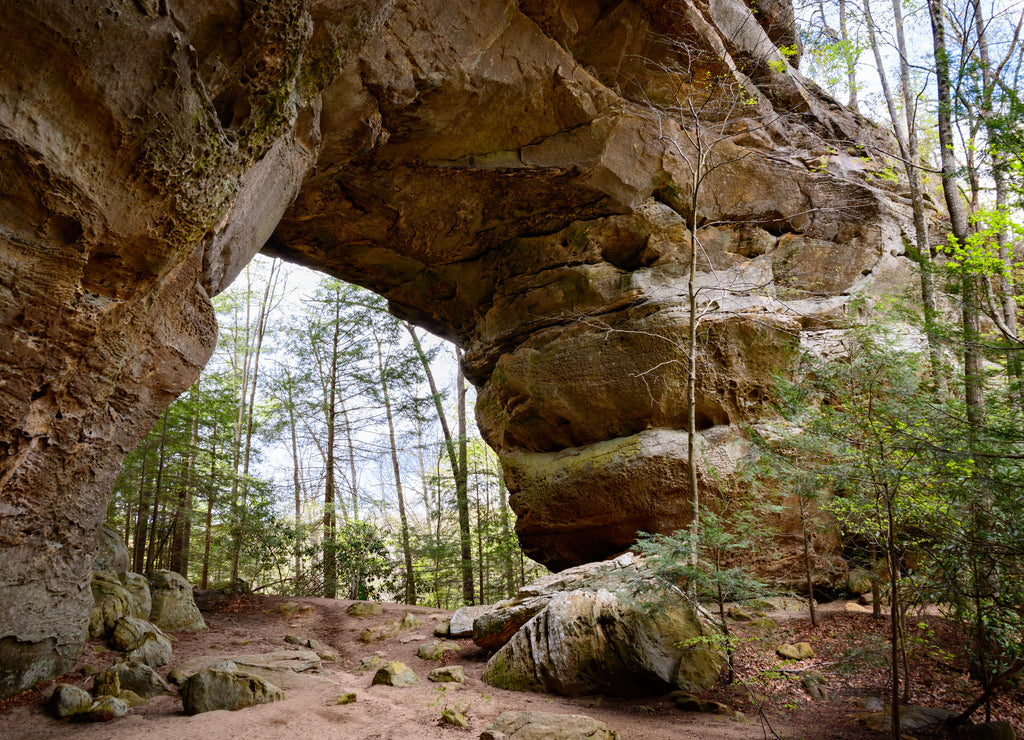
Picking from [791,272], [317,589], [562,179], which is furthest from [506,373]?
[317,589]

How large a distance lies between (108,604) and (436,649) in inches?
171

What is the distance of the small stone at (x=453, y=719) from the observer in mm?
4910

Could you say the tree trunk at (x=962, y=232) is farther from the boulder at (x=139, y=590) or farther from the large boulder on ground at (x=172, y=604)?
the large boulder on ground at (x=172, y=604)

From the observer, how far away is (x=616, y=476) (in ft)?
33.4

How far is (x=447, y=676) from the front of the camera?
6.63 m

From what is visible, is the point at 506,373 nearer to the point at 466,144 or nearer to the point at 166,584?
the point at 466,144

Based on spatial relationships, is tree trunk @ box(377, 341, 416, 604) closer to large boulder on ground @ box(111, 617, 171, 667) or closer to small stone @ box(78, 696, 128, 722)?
large boulder on ground @ box(111, 617, 171, 667)

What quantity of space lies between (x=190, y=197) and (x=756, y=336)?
9616 millimetres

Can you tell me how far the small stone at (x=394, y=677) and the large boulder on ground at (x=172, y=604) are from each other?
3.97m

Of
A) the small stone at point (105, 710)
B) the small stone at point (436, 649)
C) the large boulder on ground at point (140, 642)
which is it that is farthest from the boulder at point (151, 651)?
the small stone at point (436, 649)

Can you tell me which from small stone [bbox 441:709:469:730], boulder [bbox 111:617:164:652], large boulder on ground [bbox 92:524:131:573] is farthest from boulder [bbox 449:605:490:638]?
large boulder on ground [bbox 92:524:131:573]

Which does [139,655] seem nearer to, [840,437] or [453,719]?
[453,719]

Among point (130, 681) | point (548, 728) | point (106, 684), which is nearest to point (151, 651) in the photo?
point (130, 681)

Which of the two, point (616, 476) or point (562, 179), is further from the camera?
point (562, 179)
